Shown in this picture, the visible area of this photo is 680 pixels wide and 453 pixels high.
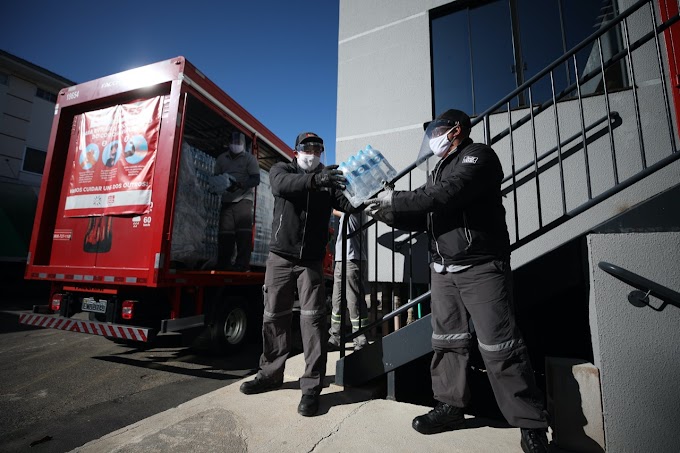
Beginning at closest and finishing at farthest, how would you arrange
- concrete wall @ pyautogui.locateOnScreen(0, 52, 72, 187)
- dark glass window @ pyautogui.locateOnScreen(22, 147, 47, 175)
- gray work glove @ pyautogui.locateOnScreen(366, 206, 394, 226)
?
gray work glove @ pyautogui.locateOnScreen(366, 206, 394, 226) → concrete wall @ pyautogui.locateOnScreen(0, 52, 72, 187) → dark glass window @ pyautogui.locateOnScreen(22, 147, 47, 175)

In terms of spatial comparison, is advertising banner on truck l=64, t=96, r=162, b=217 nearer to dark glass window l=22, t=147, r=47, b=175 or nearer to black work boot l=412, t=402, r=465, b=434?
black work boot l=412, t=402, r=465, b=434

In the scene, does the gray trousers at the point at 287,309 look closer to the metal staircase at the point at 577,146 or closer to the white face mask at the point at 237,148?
the metal staircase at the point at 577,146

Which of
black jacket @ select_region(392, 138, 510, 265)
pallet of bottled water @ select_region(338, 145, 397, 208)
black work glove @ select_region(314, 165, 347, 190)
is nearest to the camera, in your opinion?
black jacket @ select_region(392, 138, 510, 265)

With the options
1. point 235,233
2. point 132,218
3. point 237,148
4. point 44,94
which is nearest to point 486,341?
point 132,218

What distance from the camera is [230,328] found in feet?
14.8

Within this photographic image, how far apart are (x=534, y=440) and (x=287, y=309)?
186 centimetres

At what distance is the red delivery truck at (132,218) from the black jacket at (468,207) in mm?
3021

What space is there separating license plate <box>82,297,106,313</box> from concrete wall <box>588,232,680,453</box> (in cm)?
472

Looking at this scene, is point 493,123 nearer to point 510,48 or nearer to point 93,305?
point 510,48

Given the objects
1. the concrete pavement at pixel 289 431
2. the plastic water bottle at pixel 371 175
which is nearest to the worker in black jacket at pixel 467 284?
the concrete pavement at pixel 289 431

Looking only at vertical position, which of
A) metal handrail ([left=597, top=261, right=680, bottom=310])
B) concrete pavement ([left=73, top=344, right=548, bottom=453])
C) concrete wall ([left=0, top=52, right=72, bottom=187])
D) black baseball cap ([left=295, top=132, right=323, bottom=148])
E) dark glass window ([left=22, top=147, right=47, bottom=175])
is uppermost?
concrete wall ([left=0, top=52, right=72, bottom=187])

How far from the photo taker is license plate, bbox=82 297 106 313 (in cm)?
366

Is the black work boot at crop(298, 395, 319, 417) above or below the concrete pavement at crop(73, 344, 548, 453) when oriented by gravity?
above

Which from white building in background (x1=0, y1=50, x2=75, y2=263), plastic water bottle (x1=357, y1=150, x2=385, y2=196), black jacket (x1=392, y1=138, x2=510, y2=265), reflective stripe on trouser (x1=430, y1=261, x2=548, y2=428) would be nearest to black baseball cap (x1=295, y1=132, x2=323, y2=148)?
plastic water bottle (x1=357, y1=150, x2=385, y2=196)
